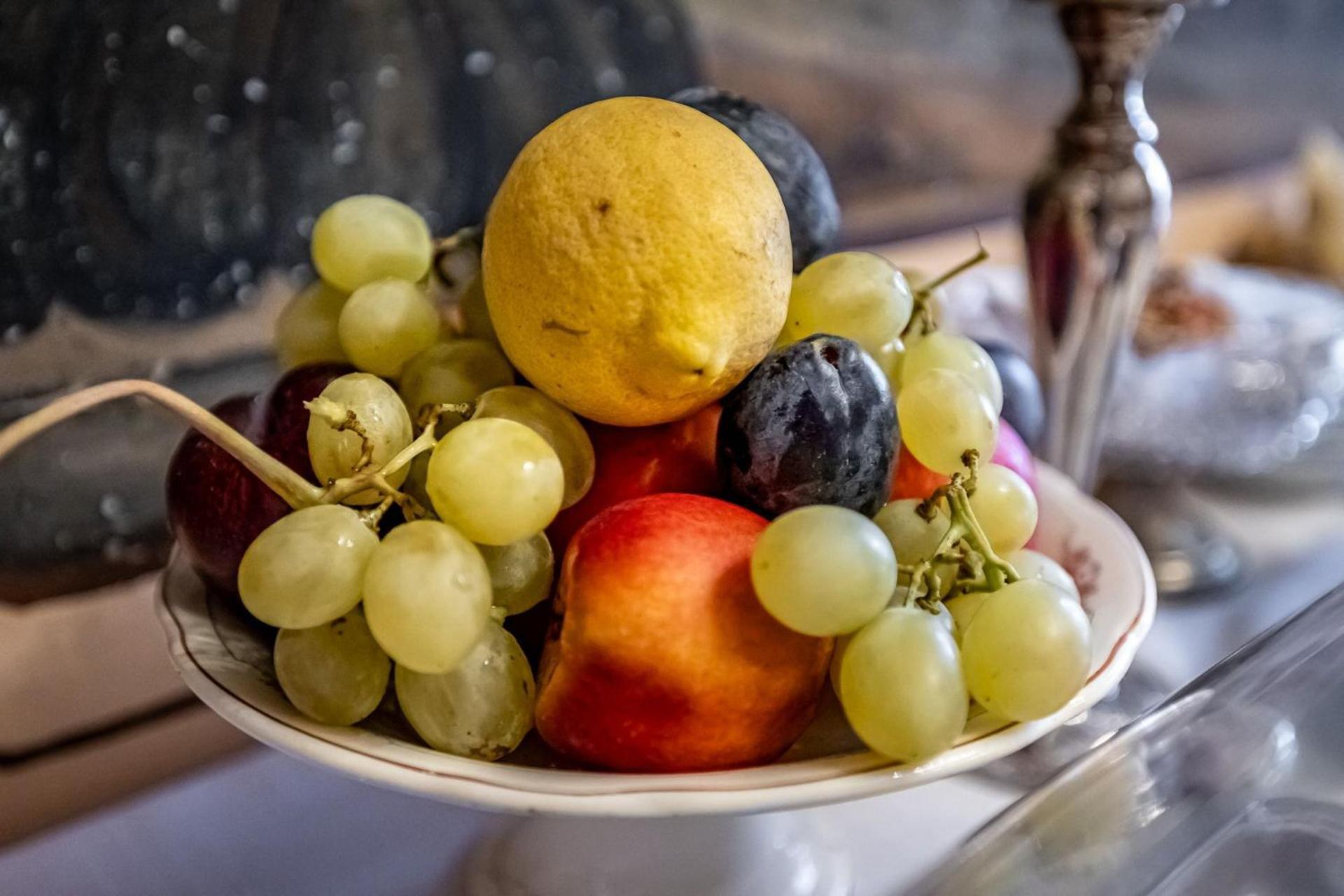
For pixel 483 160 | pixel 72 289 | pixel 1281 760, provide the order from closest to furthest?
pixel 1281 760, pixel 72 289, pixel 483 160

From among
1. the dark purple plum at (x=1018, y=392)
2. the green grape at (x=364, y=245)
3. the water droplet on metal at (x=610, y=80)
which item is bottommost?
the dark purple plum at (x=1018, y=392)

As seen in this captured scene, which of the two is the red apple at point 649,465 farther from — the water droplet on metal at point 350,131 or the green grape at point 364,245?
the water droplet on metal at point 350,131

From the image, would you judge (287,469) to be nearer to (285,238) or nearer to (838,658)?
(838,658)

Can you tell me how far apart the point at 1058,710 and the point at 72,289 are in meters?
0.48

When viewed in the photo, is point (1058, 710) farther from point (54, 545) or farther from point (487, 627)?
point (54, 545)

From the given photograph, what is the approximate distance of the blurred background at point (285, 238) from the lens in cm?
51

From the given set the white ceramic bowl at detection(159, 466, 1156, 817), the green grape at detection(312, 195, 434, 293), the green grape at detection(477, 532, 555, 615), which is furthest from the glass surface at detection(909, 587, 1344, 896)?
the green grape at detection(312, 195, 434, 293)

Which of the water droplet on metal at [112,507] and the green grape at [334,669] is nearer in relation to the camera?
the green grape at [334,669]

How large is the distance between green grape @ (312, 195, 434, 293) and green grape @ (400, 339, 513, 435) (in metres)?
0.04

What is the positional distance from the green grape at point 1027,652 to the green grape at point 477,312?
20cm

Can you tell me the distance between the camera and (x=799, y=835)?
1.34 ft

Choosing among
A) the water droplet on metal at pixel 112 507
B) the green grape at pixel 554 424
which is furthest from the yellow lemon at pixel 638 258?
the water droplet on metal at pixel 112 507

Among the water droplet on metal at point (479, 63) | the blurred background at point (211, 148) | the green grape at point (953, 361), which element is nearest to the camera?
the green grape at point (953, 361)

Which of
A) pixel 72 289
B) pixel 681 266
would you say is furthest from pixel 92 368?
pixel 681 266
